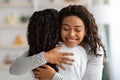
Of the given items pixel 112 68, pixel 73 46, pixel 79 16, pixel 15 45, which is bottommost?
pixel 112 68

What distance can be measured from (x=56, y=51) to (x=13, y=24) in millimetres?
2698

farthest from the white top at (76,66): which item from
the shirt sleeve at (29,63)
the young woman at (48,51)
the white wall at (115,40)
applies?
the white wall at (115,40)

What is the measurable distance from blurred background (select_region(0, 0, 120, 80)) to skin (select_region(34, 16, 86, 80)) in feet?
7.52

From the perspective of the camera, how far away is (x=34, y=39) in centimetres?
127

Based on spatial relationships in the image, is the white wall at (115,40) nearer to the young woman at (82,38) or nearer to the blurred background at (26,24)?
the blurred background at (26,24)

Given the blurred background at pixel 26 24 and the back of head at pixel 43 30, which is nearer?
the back of head at pixel 43 30

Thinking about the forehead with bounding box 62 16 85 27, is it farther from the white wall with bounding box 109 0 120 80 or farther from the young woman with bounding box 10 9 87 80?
the white wall with bounding box 109 0 120 80

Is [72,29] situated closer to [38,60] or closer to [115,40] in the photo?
[38,60]

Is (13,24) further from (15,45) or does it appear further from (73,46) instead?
(73,46)

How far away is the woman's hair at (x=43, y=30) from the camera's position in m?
1.26

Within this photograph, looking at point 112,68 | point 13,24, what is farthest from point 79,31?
point 13,24

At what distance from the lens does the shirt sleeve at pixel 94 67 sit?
1.28m

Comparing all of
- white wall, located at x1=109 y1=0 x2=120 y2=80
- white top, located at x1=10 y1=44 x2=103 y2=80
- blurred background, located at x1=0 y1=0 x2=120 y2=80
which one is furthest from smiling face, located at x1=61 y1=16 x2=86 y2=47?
white wall, located at x1=109 y1=0 x2=120 y2=80

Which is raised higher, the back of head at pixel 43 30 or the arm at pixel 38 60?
the back of head at pixel 43 30
